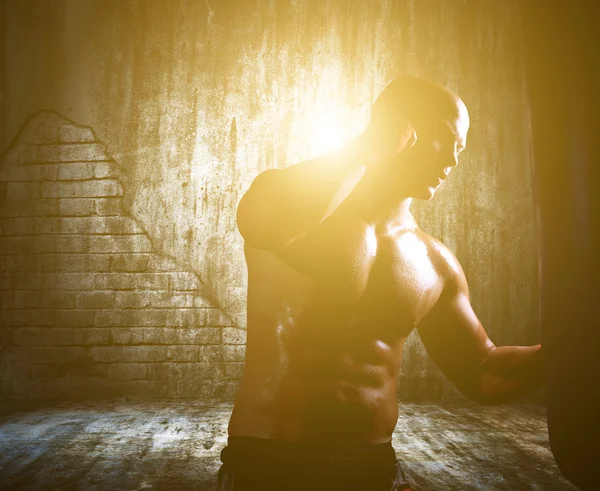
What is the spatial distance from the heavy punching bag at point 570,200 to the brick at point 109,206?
373cm

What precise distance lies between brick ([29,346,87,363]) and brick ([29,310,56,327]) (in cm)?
19

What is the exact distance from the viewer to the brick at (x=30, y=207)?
3975 mm

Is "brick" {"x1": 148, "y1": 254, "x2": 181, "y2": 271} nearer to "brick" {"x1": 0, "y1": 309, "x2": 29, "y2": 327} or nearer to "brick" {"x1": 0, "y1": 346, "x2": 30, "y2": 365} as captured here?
"brick" {"x1": 0, "y1": 309, "x2": 29, "y2": 327}

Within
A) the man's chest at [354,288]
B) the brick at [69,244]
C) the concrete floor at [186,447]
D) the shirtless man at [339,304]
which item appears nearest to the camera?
the shirtless man at [339,304]

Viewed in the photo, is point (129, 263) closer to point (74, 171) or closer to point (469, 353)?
point (74, 171)

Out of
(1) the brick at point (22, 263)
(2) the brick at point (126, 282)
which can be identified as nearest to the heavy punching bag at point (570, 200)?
(2) the brick at point (126, 282)

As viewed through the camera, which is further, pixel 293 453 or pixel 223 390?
pixel 223 390

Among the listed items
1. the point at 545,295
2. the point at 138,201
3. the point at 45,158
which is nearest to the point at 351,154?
the point at 545,295

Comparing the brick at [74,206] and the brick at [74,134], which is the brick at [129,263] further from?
the brick at [74,134]

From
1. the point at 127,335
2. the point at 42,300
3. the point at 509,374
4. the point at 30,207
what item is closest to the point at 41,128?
the point at 30,207

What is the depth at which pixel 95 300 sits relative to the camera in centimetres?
394

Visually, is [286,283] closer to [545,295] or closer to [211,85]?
[545,295]

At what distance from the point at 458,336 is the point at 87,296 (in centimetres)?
340

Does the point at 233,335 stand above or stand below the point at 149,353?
above
